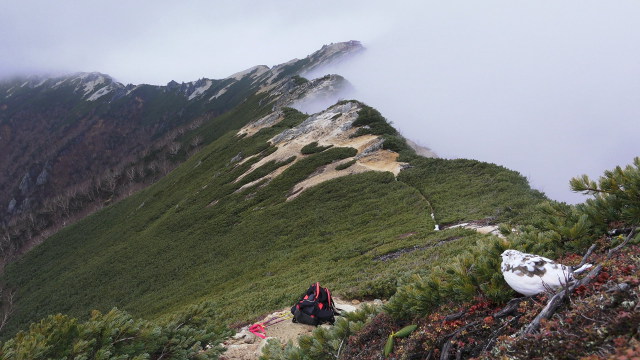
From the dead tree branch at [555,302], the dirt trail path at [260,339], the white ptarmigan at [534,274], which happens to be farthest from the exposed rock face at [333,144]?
the dead tree branch at [555,302]

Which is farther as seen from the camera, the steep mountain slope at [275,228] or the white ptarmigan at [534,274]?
the steep mountain slope at [275,228]

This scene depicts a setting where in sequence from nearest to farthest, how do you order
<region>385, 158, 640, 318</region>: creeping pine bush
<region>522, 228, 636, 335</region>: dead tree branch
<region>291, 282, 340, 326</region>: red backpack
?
<region>522, 228, 636, 335</region>: dead tree branch
<region>385, 158, 640, 318</region>: creeping pine bush
<region>291, 282, 340, 326</region>: red backpack

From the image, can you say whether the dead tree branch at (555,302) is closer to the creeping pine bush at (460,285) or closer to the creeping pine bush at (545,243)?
the creeping pine bush at (460,285)

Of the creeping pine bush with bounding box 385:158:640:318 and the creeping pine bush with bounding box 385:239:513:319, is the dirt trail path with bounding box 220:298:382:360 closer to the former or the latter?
the creeping pine bush with bounding box 385:239:513:319

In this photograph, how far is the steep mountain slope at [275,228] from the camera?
15.7 metres

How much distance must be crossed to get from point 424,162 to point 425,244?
16720 mm

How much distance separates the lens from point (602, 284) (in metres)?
2.56

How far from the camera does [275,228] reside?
91.0ft

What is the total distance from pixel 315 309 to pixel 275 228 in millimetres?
19445

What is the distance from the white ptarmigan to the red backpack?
20.5 feet

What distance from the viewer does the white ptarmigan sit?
2902 mm

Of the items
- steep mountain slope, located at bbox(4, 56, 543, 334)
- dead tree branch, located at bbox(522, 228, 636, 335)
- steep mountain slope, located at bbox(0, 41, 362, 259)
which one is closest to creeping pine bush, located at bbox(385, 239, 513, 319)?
dead tree branch, located at bbox(522, 228, 636, 335)

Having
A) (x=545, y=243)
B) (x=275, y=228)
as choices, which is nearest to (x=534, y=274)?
(x=545, y=243)

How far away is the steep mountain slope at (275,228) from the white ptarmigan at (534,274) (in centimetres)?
714
